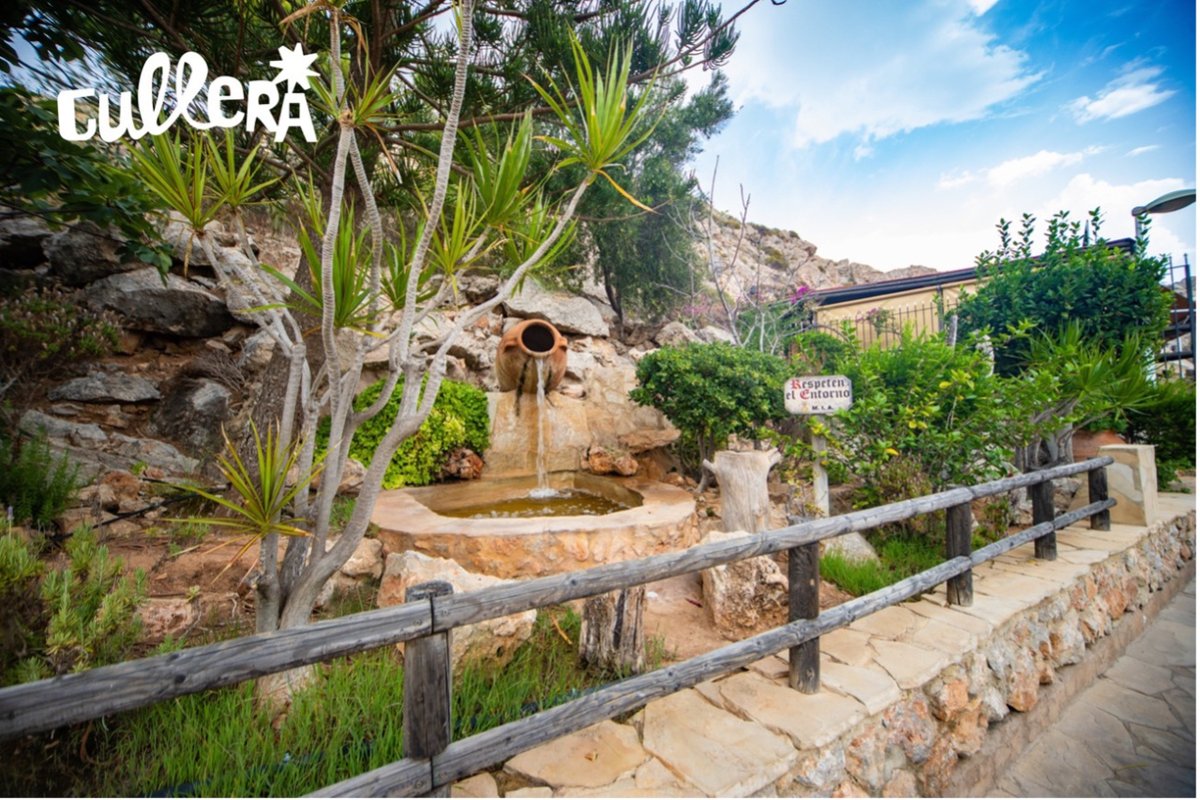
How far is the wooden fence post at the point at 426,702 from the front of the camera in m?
1.36

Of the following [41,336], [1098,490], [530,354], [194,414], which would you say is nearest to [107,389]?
[194,414]

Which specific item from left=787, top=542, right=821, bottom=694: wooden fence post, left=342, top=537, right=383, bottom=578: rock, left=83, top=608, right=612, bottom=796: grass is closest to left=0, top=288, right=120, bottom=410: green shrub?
left=342, top=537, right=383, bottom=578: rock

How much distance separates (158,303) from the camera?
22.7 ft

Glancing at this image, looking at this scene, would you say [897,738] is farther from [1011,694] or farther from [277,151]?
[277,151]

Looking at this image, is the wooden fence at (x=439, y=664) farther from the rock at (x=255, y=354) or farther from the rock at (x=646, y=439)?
the rock at (x=255, y=354)

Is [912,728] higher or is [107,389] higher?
[107,389]

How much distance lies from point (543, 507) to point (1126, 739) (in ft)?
13.8

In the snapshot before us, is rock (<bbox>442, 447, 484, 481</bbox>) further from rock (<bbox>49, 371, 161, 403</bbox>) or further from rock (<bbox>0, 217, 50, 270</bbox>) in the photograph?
rock (<bbox>0, 217, 50, 270</bbox>)

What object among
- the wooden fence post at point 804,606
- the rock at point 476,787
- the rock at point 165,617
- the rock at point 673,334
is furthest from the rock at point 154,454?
the rock at point 673,334

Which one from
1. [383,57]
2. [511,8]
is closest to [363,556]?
[383,57]

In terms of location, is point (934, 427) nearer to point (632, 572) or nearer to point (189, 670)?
point (632, 572)

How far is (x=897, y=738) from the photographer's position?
2.06 meters

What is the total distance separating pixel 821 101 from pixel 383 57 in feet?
11.1

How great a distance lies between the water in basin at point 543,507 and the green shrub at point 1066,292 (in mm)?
5272
